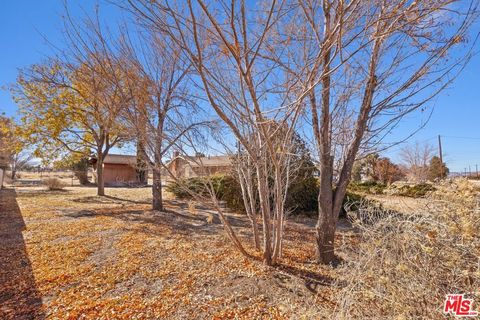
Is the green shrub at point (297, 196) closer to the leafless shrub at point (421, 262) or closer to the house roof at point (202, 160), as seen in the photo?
the house roof at point (202, 160)

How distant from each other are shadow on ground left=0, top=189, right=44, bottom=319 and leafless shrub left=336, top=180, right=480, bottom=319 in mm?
3040

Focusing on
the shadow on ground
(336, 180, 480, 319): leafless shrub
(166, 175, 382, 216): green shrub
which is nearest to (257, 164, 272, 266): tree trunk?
(336, 180, 480, 319): leafless shrub

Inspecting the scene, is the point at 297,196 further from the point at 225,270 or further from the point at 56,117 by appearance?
the point at 56,117

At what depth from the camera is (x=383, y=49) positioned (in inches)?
141

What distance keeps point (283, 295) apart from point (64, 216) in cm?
739

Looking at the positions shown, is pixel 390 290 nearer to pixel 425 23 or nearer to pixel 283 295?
pixel 283 295

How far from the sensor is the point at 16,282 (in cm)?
332

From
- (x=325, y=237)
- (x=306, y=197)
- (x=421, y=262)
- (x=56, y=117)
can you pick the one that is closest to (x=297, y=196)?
(x=306, y=197)

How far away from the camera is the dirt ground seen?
266 centimetres

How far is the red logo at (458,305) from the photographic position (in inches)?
56.2

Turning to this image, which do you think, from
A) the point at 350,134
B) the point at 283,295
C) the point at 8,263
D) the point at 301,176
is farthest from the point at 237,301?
the point at 301,176

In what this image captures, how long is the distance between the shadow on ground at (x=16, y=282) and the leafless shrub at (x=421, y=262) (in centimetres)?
304

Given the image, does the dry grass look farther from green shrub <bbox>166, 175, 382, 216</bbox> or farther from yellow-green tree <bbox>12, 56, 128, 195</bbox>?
yellow-green tree <bbox>12, 56, 128, 195</bbox>

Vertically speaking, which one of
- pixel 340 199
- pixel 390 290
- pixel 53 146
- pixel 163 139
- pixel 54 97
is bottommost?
pixel 390 290
